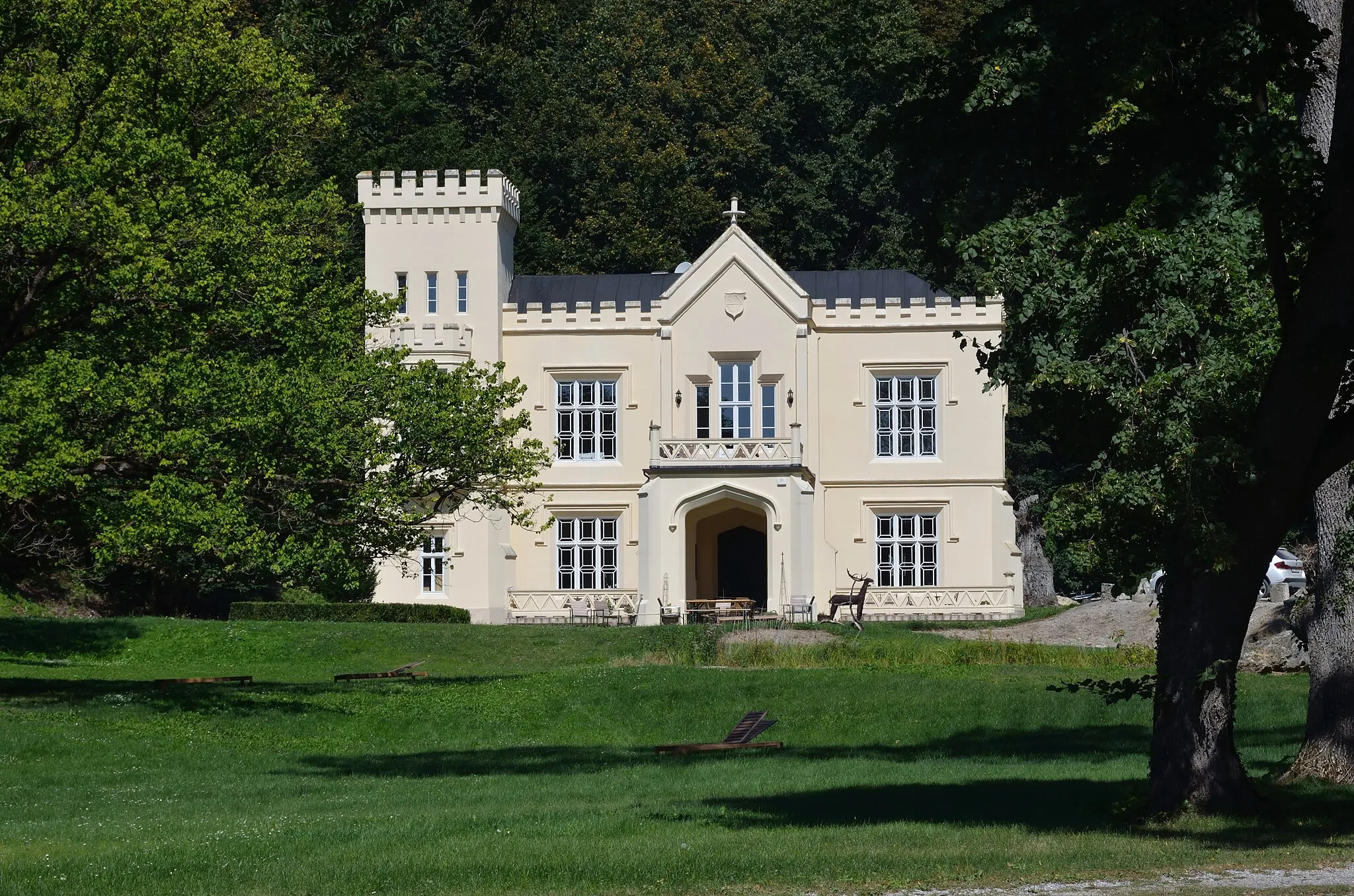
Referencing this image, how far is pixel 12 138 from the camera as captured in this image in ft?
84.4

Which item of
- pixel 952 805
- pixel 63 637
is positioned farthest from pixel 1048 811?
pixel 63 637

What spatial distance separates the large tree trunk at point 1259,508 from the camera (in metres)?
12.6

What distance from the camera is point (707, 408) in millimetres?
47531

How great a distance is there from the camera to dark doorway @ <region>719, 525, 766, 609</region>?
51969 mm

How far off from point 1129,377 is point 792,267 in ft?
161

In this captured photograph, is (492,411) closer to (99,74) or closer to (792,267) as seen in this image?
(99,74)

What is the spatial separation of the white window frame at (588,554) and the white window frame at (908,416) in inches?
283

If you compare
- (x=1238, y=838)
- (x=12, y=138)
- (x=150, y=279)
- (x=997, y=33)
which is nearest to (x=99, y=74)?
(x=12, y=138)

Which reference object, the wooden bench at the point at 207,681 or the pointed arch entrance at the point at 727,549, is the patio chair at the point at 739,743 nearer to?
the wooden bench at the point at 207,681

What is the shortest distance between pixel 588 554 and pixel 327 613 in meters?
8.19

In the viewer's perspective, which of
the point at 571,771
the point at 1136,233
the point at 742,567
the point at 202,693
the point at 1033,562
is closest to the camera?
the point at 1136,233

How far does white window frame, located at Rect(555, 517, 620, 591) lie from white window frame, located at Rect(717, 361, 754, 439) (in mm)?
3783

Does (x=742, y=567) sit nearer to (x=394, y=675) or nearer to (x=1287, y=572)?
(x=1287, y=572)

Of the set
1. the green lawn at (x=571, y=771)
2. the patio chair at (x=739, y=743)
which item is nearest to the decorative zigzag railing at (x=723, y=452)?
the green lawn at (x=571, y=771)
